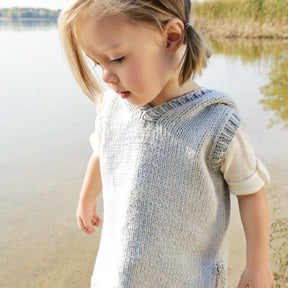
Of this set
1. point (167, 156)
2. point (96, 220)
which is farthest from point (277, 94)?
point (167, 156)

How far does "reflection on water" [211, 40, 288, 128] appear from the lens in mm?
4492

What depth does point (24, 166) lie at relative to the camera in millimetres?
3166

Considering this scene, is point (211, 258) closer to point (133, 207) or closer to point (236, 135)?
point (133, 207)

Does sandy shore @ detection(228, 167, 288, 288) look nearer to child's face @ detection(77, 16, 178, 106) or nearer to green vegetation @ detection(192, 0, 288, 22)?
child's face @ detection(77, 16, 178, 106)

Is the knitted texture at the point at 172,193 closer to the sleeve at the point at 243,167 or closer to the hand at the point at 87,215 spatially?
the sleeve at the point at 243,167

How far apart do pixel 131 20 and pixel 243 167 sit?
0.51m

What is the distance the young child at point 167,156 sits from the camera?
37.2 inches

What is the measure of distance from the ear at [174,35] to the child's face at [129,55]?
2 cm

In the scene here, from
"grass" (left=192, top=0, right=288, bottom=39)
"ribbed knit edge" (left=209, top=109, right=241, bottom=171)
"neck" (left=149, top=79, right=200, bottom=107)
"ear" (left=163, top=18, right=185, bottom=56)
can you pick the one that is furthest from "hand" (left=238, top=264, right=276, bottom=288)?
"grass" (left=192, top=0, right=288, bottom=39)

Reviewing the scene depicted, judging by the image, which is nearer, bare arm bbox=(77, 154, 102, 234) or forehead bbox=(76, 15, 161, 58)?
forehead bbox=(76, 15, 161, 58)

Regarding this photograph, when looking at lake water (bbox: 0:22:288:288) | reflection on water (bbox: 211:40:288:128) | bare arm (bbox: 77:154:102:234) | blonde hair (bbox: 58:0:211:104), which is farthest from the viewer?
reflection on water (bbox: 211:40:288:128)

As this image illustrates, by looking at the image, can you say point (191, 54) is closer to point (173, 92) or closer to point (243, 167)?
point (173, 92)

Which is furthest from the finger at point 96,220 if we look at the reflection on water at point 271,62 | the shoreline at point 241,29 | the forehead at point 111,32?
the shoreline at point 241,29

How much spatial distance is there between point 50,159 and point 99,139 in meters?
2.09
